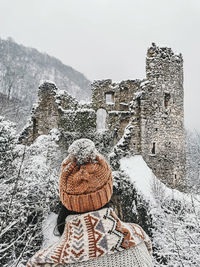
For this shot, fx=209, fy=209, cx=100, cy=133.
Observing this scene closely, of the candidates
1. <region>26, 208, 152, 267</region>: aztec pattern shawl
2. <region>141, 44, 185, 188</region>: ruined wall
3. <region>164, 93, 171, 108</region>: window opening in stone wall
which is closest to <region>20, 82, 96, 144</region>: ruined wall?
<region>141, 44, 185, 188</region>: ruined wall

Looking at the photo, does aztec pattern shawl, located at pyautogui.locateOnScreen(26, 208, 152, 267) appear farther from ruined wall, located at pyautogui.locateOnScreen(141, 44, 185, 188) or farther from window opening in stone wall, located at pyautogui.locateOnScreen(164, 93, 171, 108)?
window opening in stone wall, located at pyautogui.locateOnScreen(164, 93, 171, 108)

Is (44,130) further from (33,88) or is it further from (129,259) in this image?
(33,88)

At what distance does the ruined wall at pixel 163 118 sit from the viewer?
9312mm

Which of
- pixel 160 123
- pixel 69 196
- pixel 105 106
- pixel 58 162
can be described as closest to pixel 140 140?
pixel 160 123

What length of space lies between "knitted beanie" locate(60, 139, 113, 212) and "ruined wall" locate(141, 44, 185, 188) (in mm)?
8182

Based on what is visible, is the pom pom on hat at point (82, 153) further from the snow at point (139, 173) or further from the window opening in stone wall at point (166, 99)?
the window opening in stone wall at point (166, 99)

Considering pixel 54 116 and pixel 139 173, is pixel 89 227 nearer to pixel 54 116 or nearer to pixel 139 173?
pixel 139 173

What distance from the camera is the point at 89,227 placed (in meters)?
1.02

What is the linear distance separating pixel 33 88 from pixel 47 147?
39.7 m

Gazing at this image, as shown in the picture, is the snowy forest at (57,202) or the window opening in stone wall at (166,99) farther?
the window opening in stone wall at (166,99)

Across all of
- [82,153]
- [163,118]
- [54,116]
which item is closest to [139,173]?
[163,118]

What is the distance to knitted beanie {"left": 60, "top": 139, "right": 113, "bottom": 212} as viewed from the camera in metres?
1.14

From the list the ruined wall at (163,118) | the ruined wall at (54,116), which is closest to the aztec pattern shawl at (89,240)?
the ruined wall at (163,118)

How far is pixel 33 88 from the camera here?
4584 centimetres
